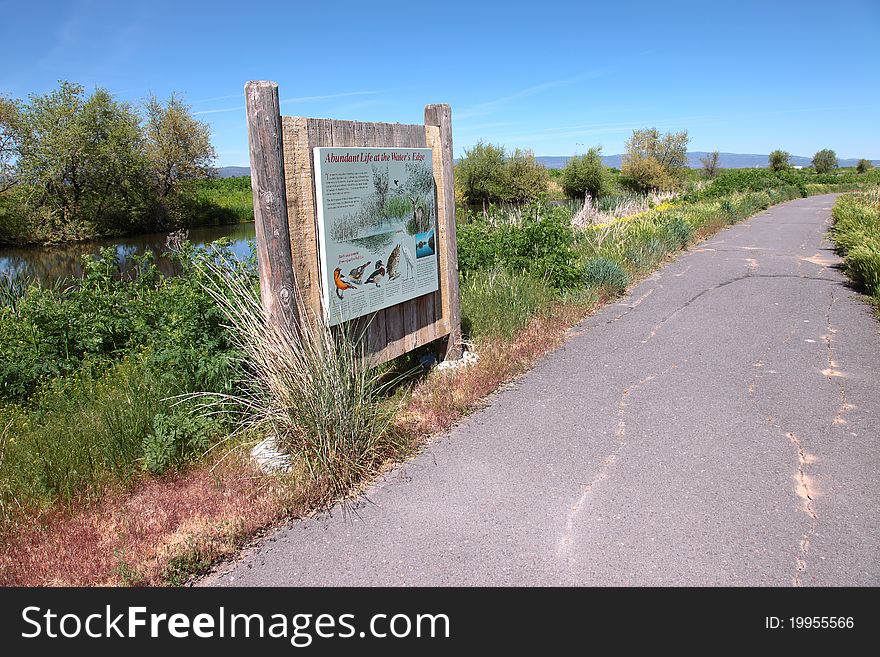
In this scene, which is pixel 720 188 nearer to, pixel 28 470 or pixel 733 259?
pixel 733 259

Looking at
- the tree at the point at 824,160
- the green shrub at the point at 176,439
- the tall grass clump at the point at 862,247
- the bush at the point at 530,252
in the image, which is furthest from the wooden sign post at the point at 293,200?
the tree at the point at 824,160

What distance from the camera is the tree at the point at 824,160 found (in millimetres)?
80000

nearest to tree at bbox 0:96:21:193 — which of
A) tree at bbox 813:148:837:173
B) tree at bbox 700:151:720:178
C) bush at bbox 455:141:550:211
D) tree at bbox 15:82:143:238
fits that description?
tree at bbox 15:82:143:238

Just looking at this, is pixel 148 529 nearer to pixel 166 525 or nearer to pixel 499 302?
pixel 166 525

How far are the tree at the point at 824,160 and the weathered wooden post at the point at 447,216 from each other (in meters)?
87.9

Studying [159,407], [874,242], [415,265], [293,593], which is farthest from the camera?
[874,242]

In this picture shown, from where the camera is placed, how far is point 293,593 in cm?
314

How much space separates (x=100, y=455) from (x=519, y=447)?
291 cm

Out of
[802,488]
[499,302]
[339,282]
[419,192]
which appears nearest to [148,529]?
[339,282]

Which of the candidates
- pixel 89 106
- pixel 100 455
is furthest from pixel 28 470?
pixel 89 106

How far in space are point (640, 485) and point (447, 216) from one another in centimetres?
337

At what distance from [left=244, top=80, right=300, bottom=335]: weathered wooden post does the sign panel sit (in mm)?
347

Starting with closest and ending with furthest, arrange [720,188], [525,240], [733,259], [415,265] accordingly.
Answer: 1. [415,265]
2. [525,240]
3. [733,259]
4. [720,188]

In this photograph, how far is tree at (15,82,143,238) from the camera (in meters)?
35.3
